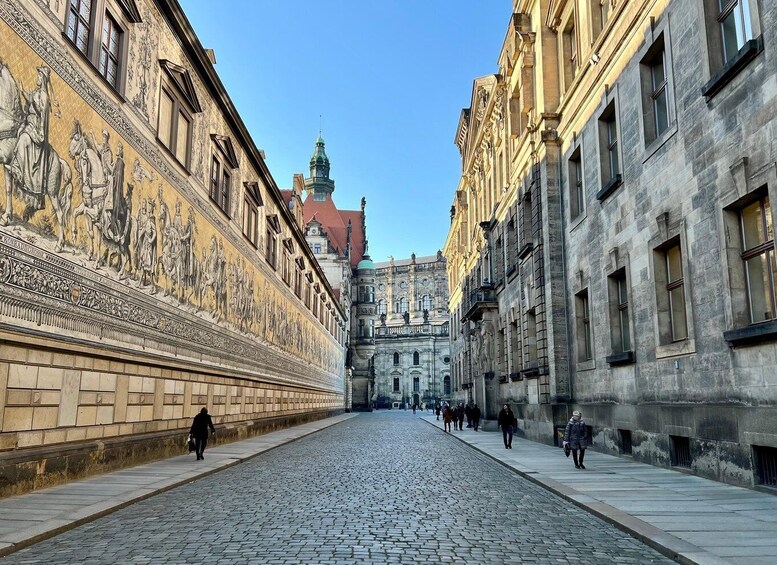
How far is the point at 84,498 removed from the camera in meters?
10.3

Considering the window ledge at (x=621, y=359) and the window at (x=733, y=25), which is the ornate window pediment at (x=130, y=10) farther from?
the window ledge at (x=621, y=359)

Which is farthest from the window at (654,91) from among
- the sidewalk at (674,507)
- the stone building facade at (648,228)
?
the sidewalk at (674,507)

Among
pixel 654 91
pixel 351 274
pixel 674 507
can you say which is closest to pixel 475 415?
pixel 654 91

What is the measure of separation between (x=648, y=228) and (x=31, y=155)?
12711mm

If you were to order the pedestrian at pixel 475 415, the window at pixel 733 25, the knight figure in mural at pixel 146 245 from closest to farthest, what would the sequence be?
the window at pixel 733 25 < the knight figure in mural at pixel 146 245 < the pedestrian at pixel 475 415

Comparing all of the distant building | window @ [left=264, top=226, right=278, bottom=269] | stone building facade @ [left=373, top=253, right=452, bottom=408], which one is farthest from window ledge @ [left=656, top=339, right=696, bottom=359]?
stone building facade @ [left=373, top=253, right=452, bottom=408]

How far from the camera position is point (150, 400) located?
16469mm

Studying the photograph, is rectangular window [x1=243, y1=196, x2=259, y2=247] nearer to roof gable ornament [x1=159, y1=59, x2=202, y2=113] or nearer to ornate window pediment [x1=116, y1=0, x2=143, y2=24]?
roof gable ornament [x1=159, y1=59, x2=202, y2=113]

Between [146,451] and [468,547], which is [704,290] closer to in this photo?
[468,547]

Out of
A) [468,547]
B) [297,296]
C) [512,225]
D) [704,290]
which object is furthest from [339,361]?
[468,547]

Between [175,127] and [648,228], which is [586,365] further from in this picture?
[175,127]

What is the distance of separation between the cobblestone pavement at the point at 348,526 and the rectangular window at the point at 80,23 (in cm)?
882

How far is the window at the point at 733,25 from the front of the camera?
11516 millimetres

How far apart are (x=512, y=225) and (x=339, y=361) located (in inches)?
1613
